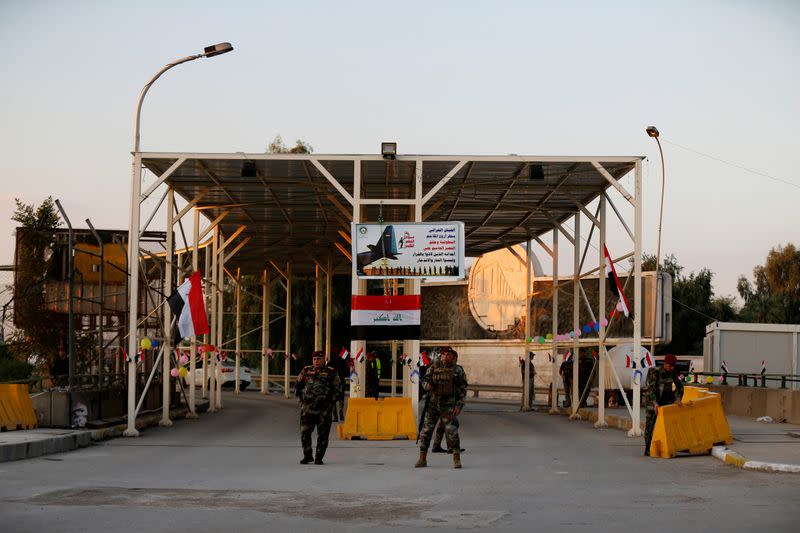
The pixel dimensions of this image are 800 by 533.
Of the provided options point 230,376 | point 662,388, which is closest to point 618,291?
point 662,388

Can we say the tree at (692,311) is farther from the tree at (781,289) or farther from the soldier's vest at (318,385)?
the soldier's vest at (318,385)

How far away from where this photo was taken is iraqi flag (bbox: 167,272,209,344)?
25828mm

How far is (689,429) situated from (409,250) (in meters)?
7.37

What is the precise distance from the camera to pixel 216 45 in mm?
23734

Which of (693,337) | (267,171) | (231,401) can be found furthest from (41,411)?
(693,337)

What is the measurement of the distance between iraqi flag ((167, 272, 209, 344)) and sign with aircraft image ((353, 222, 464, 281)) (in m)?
4.05

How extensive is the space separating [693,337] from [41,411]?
2331 inches

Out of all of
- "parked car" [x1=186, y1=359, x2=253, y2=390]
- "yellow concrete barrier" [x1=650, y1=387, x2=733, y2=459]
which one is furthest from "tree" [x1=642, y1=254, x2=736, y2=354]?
"yellow concrete barrier" [x1=650, y1=387, x2=733, y2=459]

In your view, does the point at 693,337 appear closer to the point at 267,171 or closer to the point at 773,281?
the point at 773,281

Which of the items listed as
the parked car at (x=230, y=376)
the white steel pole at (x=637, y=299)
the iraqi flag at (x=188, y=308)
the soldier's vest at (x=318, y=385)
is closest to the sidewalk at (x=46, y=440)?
the iraqi flag at (x=188, y=308)

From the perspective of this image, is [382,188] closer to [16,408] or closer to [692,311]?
[16,408]

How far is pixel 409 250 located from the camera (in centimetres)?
2448

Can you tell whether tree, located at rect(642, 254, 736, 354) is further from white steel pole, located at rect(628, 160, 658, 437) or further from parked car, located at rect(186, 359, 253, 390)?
white steel pole, located at rect(628, 160, 658, 437)

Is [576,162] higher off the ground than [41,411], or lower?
higher
